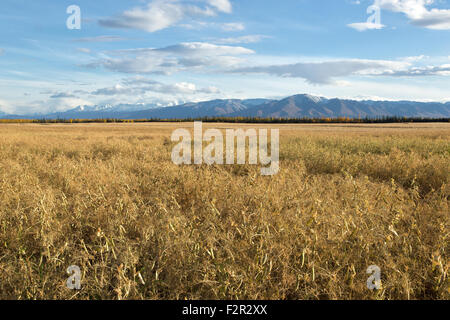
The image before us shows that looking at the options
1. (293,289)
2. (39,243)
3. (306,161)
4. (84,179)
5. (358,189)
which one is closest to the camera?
(293,289)

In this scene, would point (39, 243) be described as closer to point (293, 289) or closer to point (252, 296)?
point (252, 296)

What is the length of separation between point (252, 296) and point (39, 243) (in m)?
2.95

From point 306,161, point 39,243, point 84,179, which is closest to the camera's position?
point 39,243

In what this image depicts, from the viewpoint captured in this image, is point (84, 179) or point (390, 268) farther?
point (84, 179)

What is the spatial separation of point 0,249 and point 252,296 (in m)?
3.55

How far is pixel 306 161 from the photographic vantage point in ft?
34.4

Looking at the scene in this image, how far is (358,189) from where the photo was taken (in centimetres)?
562

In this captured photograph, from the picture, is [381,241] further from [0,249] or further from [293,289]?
[0,249]

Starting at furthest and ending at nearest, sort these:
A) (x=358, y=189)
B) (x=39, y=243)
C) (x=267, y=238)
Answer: (x=358, y=189), (x=39, y=243), (x=267, y=238)
